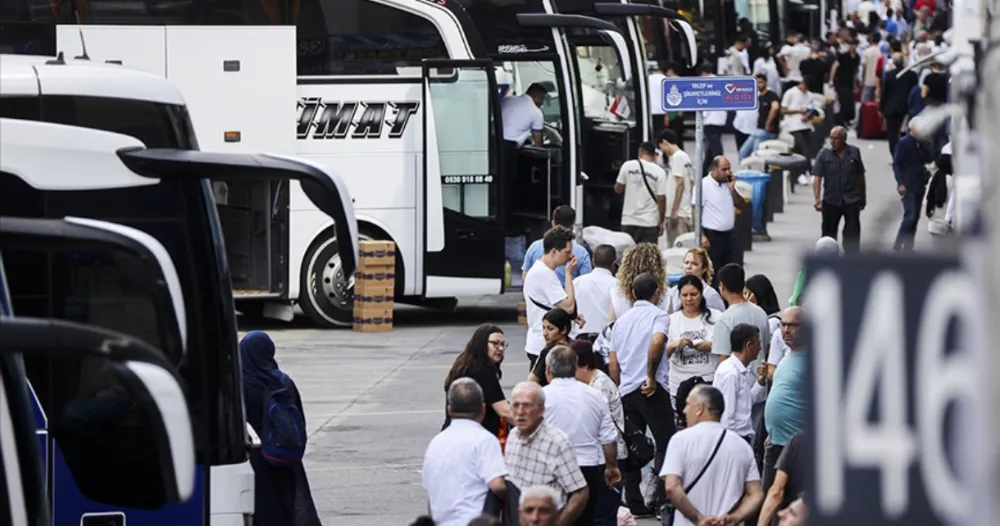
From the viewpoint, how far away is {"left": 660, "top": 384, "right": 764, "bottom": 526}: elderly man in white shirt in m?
9.65

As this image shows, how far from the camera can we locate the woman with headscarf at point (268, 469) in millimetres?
10500

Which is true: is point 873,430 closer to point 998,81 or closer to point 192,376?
point 998,81

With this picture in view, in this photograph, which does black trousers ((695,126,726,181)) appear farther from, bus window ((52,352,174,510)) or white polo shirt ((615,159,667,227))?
bus window ((52,352,174,510))

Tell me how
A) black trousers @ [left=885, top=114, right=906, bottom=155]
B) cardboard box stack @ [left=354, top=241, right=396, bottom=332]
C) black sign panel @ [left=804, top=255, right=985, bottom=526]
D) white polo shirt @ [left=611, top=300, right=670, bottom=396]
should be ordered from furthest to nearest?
black trousers @ [left=885, top=114, right=906, bottom=155], cardboard box stack @ [left=354, top=241, right=396, bottom=332], white polo shirt @ [left=611, top=300, right=670, bottom=396], black sign panel @ [left=804, top=255, right=985, bottom=526]

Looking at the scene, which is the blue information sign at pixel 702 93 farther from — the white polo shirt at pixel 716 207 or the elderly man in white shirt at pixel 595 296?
the elderly man in white shirt at pixel 595 296

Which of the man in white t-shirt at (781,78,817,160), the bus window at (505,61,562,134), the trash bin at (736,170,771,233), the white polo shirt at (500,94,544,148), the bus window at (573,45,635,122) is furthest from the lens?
the man in white t-shirt at (781,78,817,160)

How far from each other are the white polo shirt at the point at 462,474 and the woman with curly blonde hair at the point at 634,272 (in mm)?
3779

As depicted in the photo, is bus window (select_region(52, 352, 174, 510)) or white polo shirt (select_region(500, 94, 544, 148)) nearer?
bus window (select_region(52, 352, 174, 510))

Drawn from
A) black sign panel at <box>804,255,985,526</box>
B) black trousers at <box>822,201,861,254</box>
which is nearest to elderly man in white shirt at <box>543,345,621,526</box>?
black sign panel at <box>804,255,985,526</box>

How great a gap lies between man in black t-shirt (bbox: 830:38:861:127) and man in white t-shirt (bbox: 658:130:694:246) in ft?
51.4

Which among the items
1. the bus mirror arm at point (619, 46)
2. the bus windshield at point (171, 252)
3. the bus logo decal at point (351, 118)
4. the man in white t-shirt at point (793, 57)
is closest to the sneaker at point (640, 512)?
the bus windshield at point (171, 252)

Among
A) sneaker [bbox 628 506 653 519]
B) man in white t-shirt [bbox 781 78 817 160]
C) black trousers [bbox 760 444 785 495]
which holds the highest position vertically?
man in white t-shirt [bbox 781 78 817 160]

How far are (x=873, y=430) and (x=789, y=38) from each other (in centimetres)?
3586

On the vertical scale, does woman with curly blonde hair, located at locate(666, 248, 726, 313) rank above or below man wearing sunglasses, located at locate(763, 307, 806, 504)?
above
